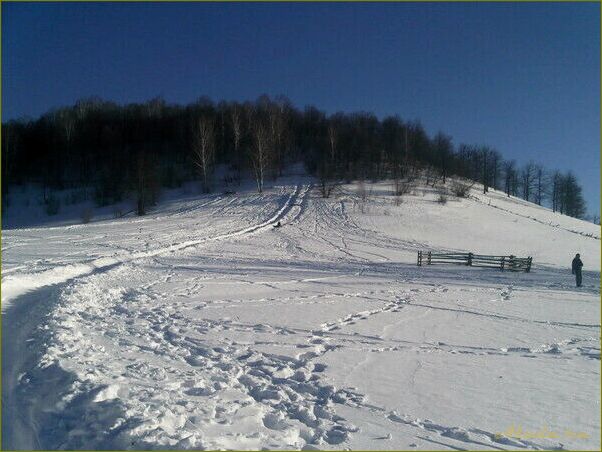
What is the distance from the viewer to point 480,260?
25.7 meters

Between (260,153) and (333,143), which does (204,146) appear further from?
(333,143)

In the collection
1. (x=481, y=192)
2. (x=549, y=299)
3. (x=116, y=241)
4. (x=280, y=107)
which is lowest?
(x=549, y=299)

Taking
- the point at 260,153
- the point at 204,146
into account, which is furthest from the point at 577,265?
the point at 204,146

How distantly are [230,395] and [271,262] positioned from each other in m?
16.6

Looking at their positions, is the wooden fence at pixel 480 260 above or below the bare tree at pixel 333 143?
below

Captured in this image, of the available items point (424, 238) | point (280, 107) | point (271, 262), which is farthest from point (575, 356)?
point (280, 107)

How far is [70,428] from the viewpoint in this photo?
5273 millimetres

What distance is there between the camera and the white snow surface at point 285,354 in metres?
5.52

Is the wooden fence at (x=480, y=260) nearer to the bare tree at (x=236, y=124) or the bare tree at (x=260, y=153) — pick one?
the bare tree at (x=260, y=153)

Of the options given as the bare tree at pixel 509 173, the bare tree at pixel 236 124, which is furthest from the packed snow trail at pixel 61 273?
the bare tree at pixel 509 173

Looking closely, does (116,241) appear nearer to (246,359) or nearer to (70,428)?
(246,359)

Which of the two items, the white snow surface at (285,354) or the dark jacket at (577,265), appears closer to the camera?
the white snow surface at (285,354)

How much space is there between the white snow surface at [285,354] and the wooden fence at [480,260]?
4.65ft

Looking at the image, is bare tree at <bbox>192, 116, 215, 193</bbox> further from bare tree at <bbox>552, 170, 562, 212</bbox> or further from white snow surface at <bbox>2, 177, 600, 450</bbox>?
bare tree at <bbox>552, 170, 562, 212</bbox>
